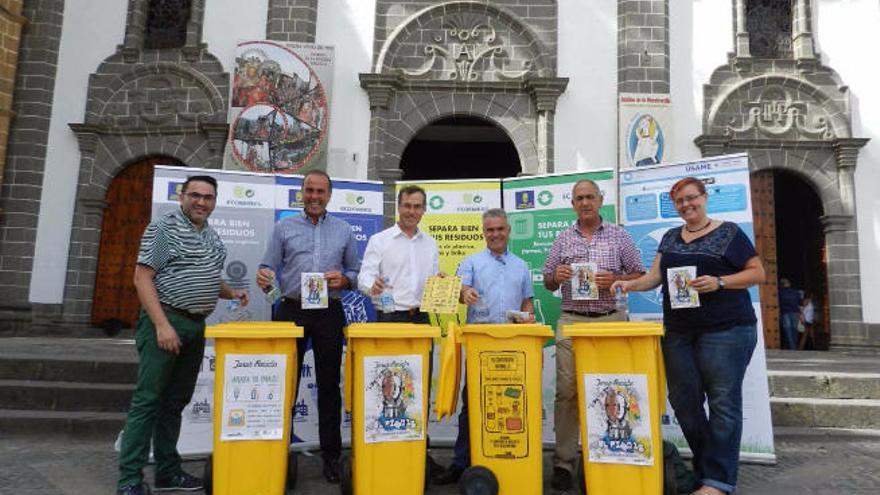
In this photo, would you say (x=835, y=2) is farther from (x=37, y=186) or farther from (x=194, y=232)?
(x=37, y=186)

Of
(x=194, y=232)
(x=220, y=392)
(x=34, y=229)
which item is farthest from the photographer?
(x=34, y=229)

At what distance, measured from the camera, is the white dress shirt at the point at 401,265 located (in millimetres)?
3902

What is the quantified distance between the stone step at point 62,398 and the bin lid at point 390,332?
3.17 meters

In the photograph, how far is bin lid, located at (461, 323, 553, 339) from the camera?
3342mm

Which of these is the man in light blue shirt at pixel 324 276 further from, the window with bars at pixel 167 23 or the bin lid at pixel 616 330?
the window with bars at pixel 167 23

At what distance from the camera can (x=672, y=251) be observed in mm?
3535

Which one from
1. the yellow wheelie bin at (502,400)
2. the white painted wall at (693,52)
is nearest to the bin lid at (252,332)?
the yellow wheelie bin at (502,400)

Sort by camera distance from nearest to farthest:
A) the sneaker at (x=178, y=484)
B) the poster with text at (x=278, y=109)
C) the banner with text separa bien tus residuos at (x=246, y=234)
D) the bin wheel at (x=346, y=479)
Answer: the bin wheel at (x=346, y=479) → the sneaker at (x=178, y=484) → the banner with text separa bien tus residuos at (x=246, y=234) → the poster with text at (x=278, y=109)

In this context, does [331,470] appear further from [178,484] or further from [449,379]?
[449,379]

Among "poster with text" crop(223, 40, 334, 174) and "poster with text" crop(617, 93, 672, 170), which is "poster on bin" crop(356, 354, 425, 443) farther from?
"poster with text" crop(617, 93, 672, 170)

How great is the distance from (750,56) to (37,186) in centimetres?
1217

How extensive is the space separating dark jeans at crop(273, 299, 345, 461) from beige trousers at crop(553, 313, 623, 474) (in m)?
1.43

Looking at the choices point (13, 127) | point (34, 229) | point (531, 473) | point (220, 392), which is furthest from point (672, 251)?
point (13, 127)

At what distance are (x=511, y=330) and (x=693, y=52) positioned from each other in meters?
8.64
